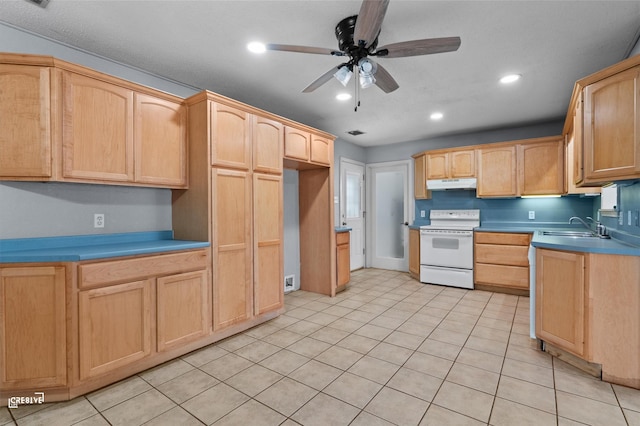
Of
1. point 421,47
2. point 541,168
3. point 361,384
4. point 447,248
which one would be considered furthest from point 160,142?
point 541,168

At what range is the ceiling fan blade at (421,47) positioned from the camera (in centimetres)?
185

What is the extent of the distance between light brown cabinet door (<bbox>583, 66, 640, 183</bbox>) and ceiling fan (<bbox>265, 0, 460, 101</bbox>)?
1.30 meters

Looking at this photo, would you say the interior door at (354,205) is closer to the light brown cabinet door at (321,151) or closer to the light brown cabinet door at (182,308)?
the light brown cabinet door at (321,151)

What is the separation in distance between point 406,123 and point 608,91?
8.64ft

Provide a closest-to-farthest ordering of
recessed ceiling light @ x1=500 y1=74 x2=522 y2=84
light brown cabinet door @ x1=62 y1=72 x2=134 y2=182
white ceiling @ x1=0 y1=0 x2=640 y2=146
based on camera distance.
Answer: white ceiling @ x1=0 y1=0 x2=640 y2=146
light brown cabinet door @ x1=62 y1=72 x2=134 y2=182
recessed ceiling light @ x1=500 y1=74 x2=522 y2=84

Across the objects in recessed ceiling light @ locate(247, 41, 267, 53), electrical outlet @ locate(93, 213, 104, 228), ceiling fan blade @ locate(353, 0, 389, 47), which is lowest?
electrical outlet @ locate(93, 213, 104, 228)

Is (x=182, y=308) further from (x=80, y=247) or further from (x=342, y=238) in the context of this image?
(x=342, y=238)

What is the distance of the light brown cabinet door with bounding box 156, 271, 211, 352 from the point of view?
241 centimetres

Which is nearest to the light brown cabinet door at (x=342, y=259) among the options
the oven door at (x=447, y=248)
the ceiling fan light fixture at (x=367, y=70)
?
the oven door at (x=447, y=248)

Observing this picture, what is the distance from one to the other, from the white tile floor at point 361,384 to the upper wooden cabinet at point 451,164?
2521 millimetres

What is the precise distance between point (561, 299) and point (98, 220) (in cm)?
390

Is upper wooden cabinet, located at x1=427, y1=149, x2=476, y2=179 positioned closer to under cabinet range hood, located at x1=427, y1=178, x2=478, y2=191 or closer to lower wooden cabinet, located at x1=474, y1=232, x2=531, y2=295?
under cabinet range hood, located at x1=427, y1=178, x2=478, y2=191

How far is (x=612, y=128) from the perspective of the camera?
219 cm

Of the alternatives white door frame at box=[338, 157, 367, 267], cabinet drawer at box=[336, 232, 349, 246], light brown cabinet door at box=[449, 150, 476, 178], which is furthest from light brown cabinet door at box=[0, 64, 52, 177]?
light brown cabinet door at box=[449, 150, 476, 178]
